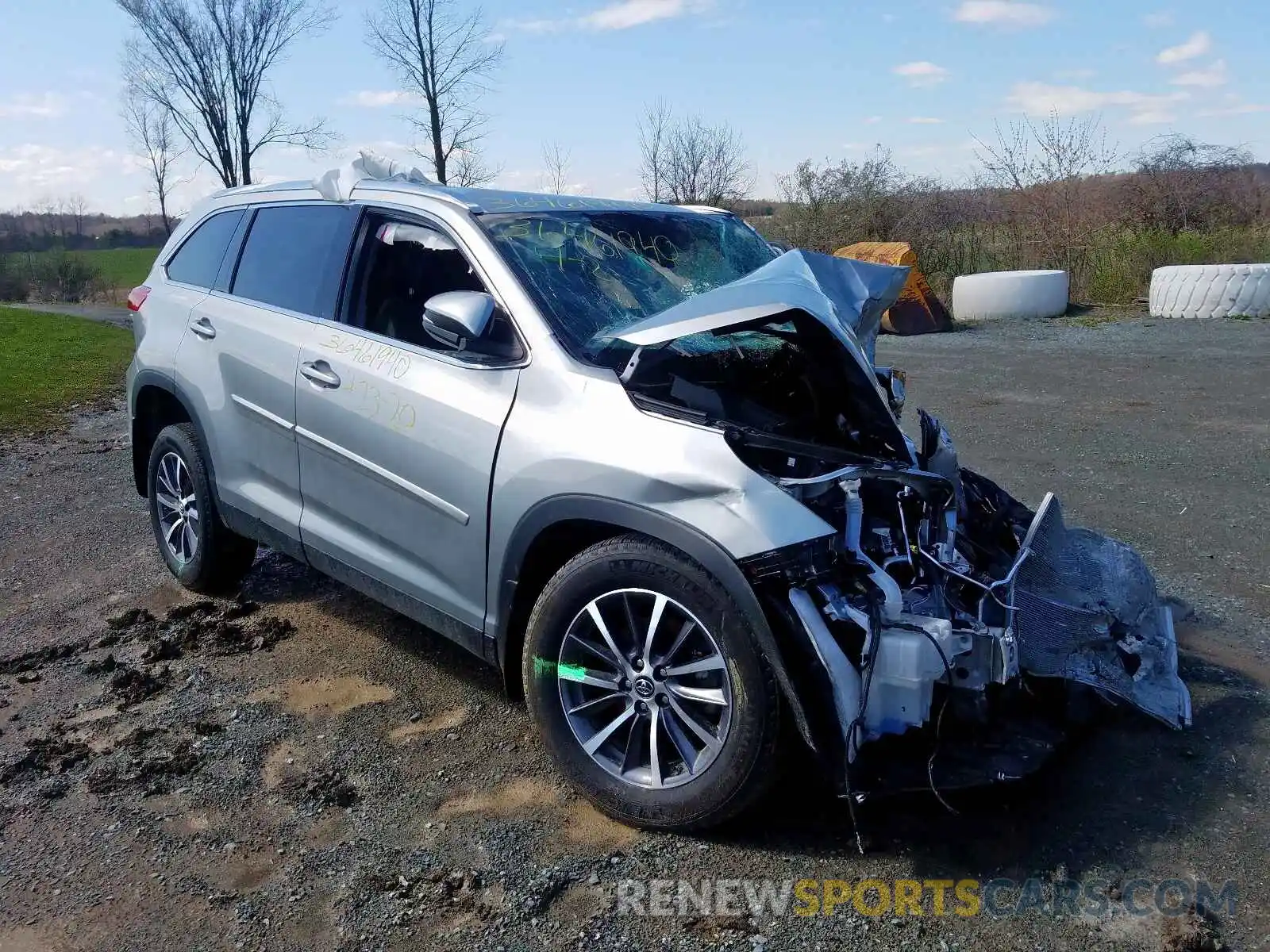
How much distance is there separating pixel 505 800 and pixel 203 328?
269 centimetres

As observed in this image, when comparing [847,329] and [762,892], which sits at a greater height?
[847,329]

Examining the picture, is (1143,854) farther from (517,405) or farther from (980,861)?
(517,405)

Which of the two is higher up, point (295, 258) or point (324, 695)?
point (295, 258)

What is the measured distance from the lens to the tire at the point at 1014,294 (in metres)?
16.5

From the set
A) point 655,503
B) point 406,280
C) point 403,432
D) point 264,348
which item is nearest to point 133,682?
point 264,348

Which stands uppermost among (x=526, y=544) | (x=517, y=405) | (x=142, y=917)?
(x=517, y=405)

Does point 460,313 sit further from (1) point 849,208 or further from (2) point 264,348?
(1) point 849,208

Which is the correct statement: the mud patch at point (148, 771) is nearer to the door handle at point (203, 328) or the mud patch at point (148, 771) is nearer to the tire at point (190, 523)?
the tire at point (190, 523)

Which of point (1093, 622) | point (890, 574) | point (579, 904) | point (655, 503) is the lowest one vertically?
point (579, 904)

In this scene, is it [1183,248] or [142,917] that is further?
[1183,248]

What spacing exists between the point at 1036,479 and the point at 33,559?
6.15m

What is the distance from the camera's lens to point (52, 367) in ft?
45.6

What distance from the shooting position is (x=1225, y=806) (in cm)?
313

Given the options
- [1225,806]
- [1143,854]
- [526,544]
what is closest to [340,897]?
[526,544]
